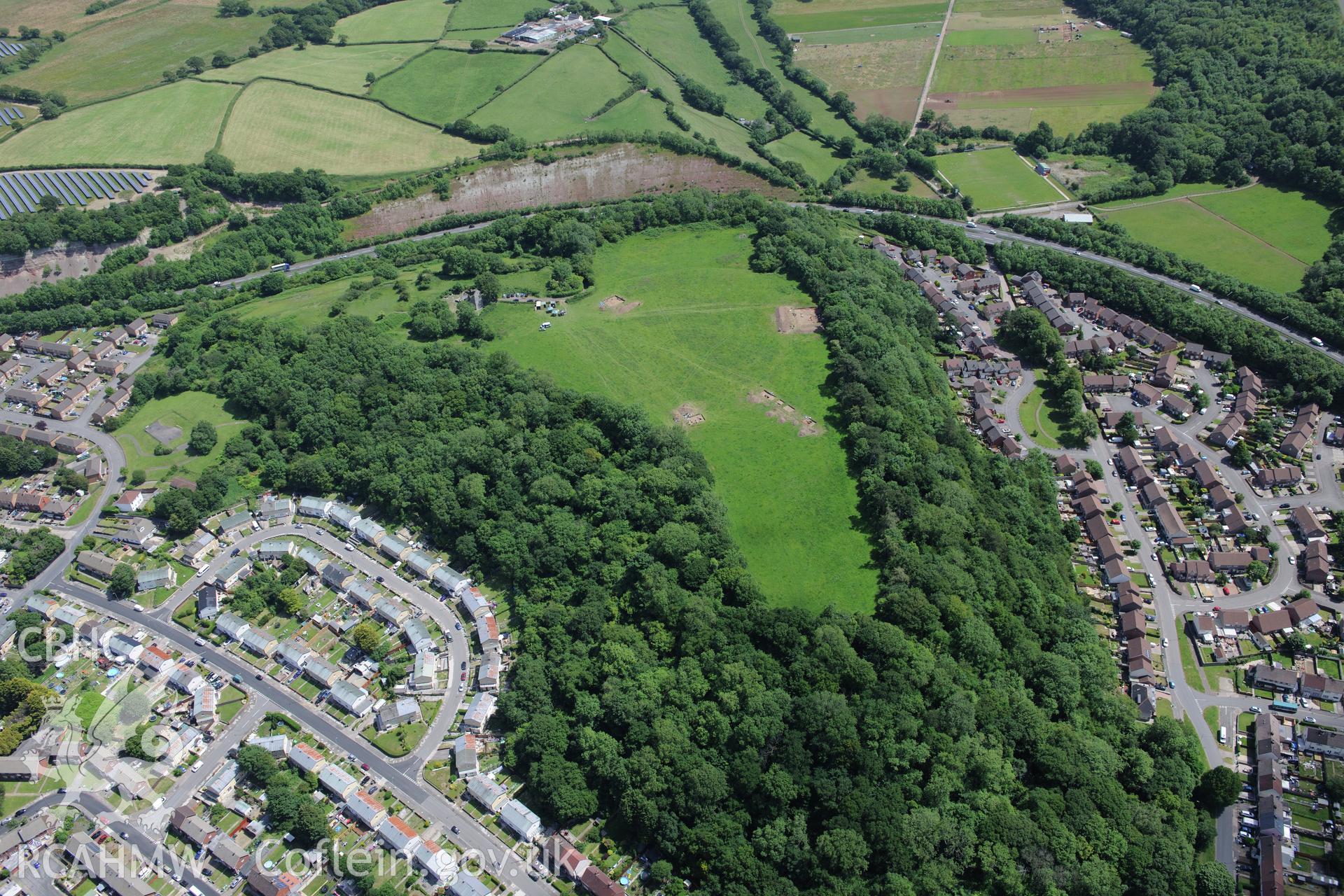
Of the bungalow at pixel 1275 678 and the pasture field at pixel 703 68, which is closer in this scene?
the bungalow at pixel 1275 678

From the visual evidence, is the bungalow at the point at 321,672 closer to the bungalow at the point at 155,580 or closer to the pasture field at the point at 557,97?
the bungalow at the point at 155,580

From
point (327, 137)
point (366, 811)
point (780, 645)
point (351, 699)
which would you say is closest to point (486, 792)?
point (366, 811)

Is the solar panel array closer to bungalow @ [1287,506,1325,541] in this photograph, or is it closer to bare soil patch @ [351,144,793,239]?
bare soil patch @ [351,144,793,239]

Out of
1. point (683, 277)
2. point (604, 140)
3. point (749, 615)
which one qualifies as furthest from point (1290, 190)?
point (749, 615)

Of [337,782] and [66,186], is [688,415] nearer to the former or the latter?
[337,782]

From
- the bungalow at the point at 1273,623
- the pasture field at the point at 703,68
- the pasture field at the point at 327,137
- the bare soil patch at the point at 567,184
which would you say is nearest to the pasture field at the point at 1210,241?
the bare soil patch at the point at 567,184

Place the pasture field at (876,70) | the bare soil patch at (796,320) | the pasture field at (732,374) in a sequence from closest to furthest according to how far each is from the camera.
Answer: the pasture field at (732,374)
the bare soil patch at (796,320)
the pasture field at (876,70)

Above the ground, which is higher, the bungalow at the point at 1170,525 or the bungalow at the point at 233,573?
the bungalow at the point at 233,573
